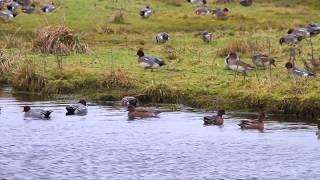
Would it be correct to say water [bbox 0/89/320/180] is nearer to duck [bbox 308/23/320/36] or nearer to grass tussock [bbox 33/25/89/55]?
grass tussock [bbox 33/25/89/55]

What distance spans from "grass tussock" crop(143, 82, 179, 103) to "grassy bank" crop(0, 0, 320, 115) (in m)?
0.03

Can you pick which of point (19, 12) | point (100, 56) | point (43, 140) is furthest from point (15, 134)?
point (19, 12)

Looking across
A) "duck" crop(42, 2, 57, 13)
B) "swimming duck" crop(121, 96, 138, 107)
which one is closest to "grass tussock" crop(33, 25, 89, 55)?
"swimming duck" crop(121, 96, 138, 107)

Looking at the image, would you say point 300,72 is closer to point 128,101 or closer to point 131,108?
point 128,101

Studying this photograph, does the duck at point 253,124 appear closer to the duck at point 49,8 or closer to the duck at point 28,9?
the duck at point 49,8

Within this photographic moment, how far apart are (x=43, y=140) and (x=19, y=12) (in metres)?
27.8

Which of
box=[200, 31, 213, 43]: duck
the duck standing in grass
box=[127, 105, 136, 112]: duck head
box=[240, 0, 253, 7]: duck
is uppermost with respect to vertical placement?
box=[240, 0, 253, 7]: duck

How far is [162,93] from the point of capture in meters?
28.5

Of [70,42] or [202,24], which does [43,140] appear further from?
[202,24]

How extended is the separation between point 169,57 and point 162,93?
26.6 feet

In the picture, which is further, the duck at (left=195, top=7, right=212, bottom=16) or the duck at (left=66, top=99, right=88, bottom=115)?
A: the duck at (left=195, top=7, right=212, bottom=16)

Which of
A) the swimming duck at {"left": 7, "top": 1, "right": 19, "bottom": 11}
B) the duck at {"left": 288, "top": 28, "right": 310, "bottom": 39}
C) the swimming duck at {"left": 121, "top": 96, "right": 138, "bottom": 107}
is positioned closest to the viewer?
the swimming duck at {"left": 121, "top": 96, "right": 138, "bottom": 107}

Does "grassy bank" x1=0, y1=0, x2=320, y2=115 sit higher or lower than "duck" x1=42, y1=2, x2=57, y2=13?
lower

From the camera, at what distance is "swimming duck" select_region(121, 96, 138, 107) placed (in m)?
27.4
